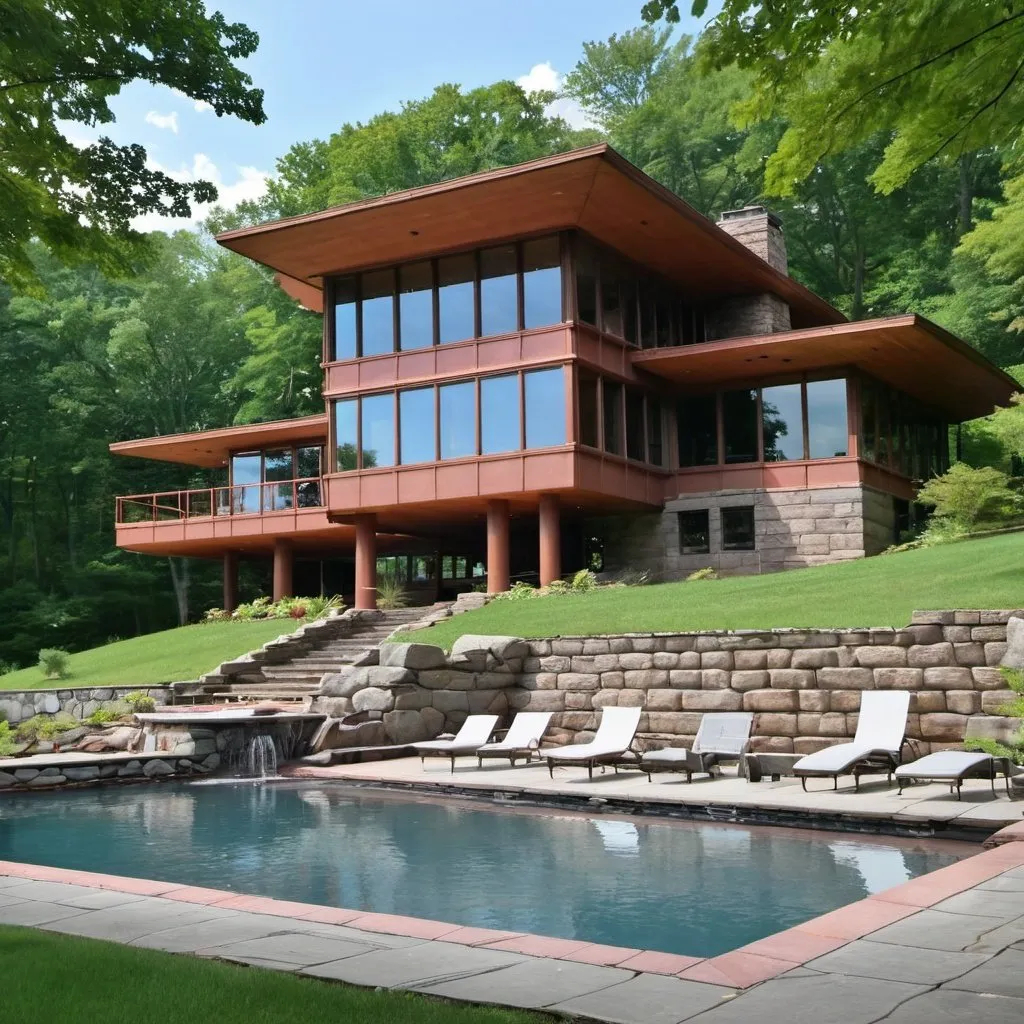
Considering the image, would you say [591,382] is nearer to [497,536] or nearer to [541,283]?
[541,283]

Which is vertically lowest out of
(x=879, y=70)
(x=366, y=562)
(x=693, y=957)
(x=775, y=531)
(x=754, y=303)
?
(x=693, y=957)

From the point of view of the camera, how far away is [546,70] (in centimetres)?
5125

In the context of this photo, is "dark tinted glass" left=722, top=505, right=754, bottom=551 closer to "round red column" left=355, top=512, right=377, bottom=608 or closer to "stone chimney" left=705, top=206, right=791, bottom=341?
"stone chimney" left=705, top=206, right=791, bottom=341

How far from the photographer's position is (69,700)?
2092cm

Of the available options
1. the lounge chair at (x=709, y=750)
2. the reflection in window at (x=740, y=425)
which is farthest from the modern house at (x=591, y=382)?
the lounge chair at (x=709, y=750)

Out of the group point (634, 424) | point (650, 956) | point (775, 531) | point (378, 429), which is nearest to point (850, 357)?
point (775, 531)

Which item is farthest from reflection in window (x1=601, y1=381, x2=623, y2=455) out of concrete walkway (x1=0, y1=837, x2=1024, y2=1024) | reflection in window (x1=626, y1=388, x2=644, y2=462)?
concrete walkway (x1=0, y1=837, x2=1024, y2=1024)

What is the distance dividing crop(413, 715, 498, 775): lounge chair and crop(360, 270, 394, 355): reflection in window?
44.0 ft

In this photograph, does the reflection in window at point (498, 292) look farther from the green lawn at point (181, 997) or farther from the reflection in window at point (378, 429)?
the green lawn at point (181, 997)

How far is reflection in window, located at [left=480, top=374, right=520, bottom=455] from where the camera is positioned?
82.3ft

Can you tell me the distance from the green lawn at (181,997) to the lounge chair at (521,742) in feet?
31.6

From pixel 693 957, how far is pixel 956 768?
5.39m

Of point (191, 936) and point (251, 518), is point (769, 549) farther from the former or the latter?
point (191, 936)

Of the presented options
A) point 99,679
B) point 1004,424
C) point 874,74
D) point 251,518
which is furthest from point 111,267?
point 251,518
